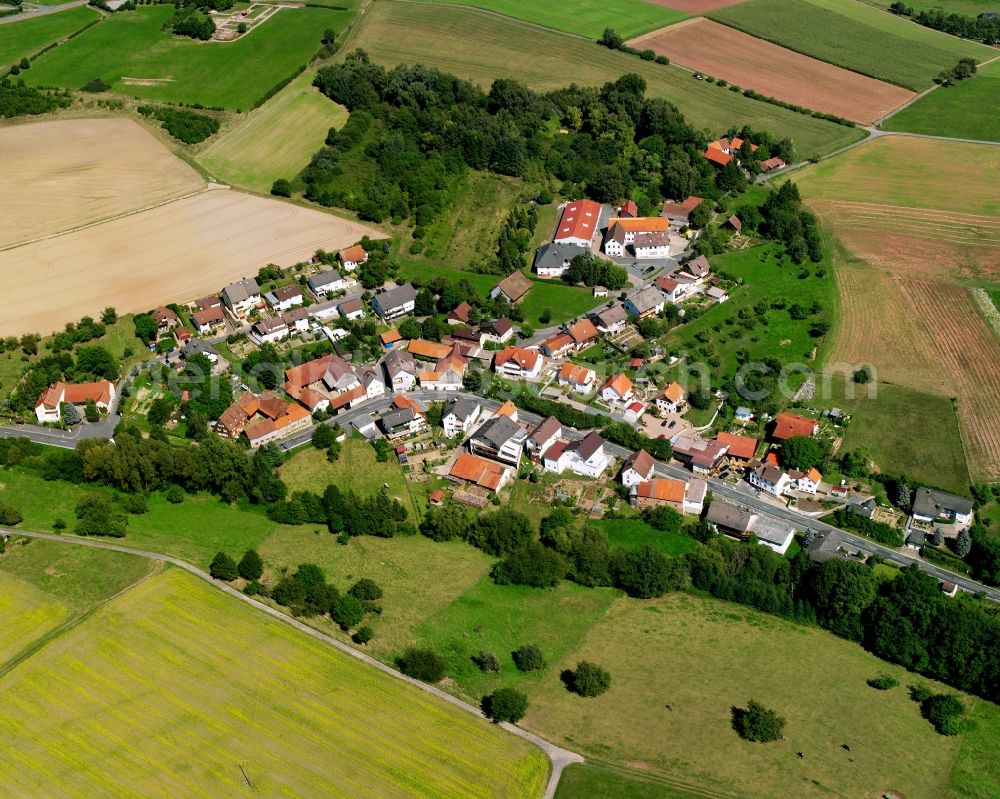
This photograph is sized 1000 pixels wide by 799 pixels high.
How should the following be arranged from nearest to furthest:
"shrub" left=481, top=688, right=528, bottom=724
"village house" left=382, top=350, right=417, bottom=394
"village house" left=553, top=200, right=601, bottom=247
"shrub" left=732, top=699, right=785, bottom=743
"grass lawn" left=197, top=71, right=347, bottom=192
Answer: "shrub" left=732, top=699, right=785, bottom=743, "shrub" left=481, top=688, right=528, bottom=724, "village house" left=382, top=350, right=417, bottom=394, "village house" left=553, top=200, right=601, bottom=247, "grass lawn" left=197, top=71, right=347, bottom=192

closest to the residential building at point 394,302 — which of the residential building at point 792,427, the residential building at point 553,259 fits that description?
the residential building at point 553,259

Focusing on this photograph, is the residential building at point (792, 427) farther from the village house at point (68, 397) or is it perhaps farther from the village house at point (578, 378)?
the village house at point (68, 397)

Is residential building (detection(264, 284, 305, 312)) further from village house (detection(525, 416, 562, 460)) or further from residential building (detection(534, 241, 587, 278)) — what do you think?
village house (detection(525, 416, 562, 460))

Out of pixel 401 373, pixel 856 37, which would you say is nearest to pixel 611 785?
pixel 401 373

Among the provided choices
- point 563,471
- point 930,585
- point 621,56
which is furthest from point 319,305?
point 621,56

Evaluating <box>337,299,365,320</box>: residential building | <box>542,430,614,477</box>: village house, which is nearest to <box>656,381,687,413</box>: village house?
<box>542,430,614,477</box>: village house
